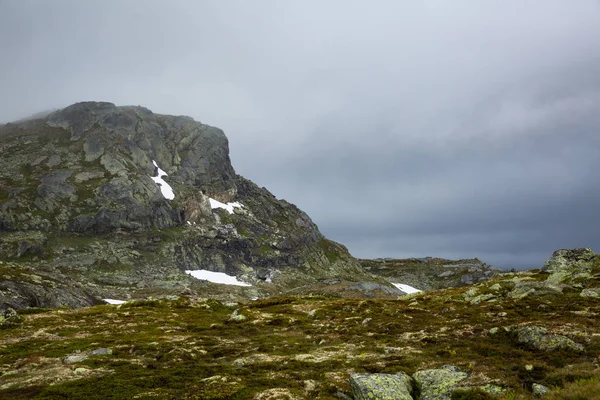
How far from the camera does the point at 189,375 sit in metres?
27.7

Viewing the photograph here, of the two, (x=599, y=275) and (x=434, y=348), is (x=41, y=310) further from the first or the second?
(x=599, y=275)

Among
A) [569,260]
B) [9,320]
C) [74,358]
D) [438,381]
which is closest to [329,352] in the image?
[438,381]

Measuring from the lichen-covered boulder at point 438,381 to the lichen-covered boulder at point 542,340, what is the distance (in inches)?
350

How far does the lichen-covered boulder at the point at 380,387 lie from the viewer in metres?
20.6

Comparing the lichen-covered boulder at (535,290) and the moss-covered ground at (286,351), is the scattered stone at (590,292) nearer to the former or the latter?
the moss-covered ground at (286,351)

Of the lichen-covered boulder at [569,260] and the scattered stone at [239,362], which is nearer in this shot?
the scattered stone at [239,362]

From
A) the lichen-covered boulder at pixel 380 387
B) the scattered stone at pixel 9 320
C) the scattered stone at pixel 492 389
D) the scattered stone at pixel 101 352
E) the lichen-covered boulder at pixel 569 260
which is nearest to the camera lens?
the lichen-covered boulder at pixel 380 387

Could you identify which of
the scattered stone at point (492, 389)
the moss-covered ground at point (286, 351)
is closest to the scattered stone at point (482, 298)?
the moss-covered ground at point (286, 351)

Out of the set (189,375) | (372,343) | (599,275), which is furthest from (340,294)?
(189,375)

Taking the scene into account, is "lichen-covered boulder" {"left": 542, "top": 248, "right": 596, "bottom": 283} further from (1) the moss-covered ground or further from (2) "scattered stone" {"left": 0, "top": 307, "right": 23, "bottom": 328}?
(2) "scattered stone" {"left": 0, "top": 307, "right": 23, "bottom": 328}

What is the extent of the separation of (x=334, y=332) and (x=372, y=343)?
8388mm

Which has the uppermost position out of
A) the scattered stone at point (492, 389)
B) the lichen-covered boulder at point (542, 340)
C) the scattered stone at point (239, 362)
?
the lichen-covered boulder at point (542, 340)

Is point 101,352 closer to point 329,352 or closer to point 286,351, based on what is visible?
point 286,351

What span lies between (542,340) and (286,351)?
2219cm
